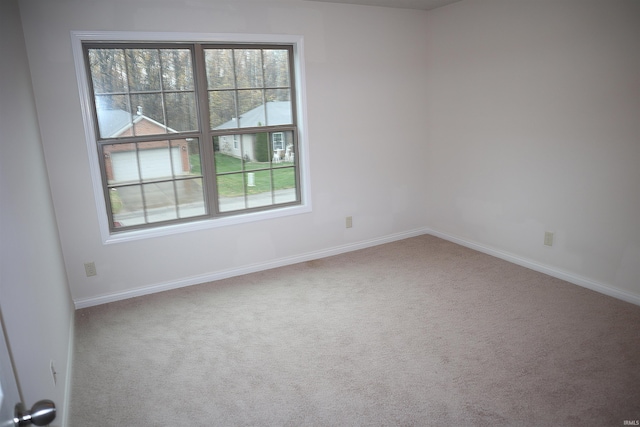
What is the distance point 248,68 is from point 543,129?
262 cm

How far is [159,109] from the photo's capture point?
3.72 metres

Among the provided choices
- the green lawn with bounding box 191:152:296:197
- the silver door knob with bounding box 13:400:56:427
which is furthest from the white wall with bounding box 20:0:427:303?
the silver door knob with bounding box 13:400:56:427

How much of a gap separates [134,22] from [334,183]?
7.39 feet

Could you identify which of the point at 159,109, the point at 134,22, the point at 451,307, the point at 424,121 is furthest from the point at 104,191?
the point at 424,121

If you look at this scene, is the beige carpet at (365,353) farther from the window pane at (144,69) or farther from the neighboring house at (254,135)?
the window pane at (144,69)

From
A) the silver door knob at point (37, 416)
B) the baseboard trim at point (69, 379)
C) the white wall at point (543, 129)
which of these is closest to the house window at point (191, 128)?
the baseboard trim at point (69, 379)

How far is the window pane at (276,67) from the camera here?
13.4 ft

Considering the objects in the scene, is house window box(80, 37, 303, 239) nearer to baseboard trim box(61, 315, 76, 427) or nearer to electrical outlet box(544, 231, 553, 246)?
baseboard trim box(61, 315, 76, 427)

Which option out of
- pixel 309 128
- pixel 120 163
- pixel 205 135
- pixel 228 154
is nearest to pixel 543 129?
pixel 309 128

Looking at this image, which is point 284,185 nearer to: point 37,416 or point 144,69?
point 144,69

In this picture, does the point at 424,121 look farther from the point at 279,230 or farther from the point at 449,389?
the point at 449,389

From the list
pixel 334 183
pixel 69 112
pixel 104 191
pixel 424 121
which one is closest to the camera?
pixel 69 112

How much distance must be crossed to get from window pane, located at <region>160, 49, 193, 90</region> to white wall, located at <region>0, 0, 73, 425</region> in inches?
39.1

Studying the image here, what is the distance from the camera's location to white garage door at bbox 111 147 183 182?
3.65 m
